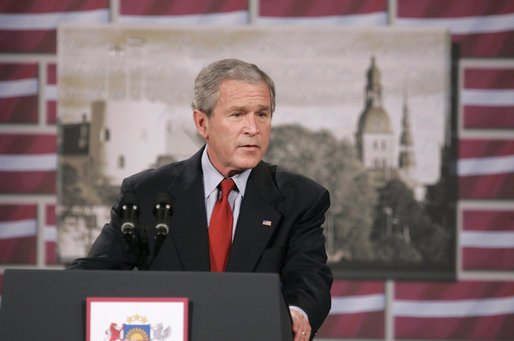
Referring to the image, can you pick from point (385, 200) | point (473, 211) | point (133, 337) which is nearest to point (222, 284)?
point (133, 337)

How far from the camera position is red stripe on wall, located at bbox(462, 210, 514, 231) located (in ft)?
11.6

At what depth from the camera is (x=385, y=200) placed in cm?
352

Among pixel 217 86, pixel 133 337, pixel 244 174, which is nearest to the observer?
pixel 133 337

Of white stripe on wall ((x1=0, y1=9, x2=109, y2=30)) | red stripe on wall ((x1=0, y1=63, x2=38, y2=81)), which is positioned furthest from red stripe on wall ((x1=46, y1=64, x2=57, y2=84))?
white stripe on wall ((x1=0, y1=9, x2=109, y2=30))

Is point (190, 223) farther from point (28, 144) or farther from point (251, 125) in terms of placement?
point (28, 144)

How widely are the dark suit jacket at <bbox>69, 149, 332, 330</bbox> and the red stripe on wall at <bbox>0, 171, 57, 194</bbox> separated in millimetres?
1697

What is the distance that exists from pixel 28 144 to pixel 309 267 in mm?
2262

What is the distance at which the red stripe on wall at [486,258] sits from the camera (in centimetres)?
355

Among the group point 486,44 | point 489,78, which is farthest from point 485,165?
point 486,44

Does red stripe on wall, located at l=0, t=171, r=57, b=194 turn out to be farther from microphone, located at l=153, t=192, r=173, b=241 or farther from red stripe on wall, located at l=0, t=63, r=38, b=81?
microphone, located at l=153, t=192, r=173, b=241

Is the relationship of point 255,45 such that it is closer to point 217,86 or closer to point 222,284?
point 217,86

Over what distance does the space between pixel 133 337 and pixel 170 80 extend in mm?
2368

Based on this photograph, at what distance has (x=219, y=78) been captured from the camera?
6.23ft

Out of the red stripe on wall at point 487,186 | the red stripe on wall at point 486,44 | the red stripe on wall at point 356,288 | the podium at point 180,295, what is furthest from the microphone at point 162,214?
the red stripe on wall at point 486,44
